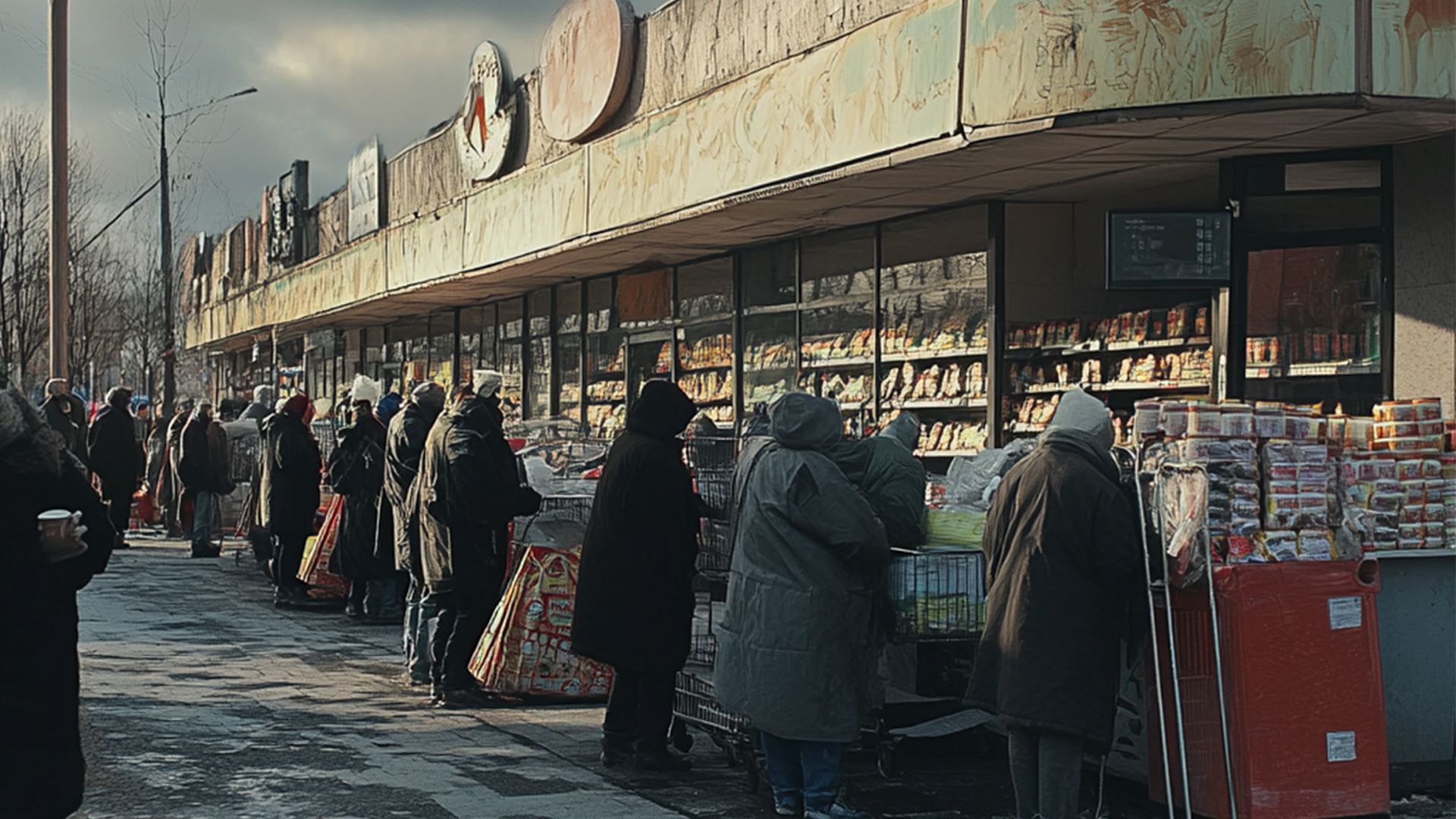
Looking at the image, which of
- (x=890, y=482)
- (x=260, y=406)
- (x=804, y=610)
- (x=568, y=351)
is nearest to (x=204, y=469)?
(x=260, y=406)

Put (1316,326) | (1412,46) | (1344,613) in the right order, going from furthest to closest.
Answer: (1316,326) → (1412,46) → (1344,613)

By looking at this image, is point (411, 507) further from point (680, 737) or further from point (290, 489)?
point (290, 489)

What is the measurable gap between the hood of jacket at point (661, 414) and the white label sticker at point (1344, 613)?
3292 mm

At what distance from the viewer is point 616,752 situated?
8898 millimetres

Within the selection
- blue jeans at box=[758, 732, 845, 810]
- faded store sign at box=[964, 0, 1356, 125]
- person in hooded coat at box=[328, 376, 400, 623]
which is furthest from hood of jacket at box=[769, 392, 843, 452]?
person in hooded coat at box=[328, 376, 400, 623]

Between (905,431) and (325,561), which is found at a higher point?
(905,431)

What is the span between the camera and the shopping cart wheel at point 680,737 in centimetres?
928

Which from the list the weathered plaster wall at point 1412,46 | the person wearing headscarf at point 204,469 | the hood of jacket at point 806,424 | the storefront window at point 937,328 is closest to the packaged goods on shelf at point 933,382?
the storefront window at point 937,328

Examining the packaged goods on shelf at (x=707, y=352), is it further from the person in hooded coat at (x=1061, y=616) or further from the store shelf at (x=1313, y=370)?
the person in hooded coat at (x=1061, y=616)

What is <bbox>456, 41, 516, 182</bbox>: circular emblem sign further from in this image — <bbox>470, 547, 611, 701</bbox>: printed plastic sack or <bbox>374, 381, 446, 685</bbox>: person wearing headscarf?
<bbox>470, 547, 611, 701</bbox>: printed plastic sack

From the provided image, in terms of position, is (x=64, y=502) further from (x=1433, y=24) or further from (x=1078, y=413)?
(x=1433, y=24)

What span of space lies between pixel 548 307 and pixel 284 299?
11.2m

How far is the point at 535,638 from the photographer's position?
10.8 metres

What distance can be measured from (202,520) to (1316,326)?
586 inches
